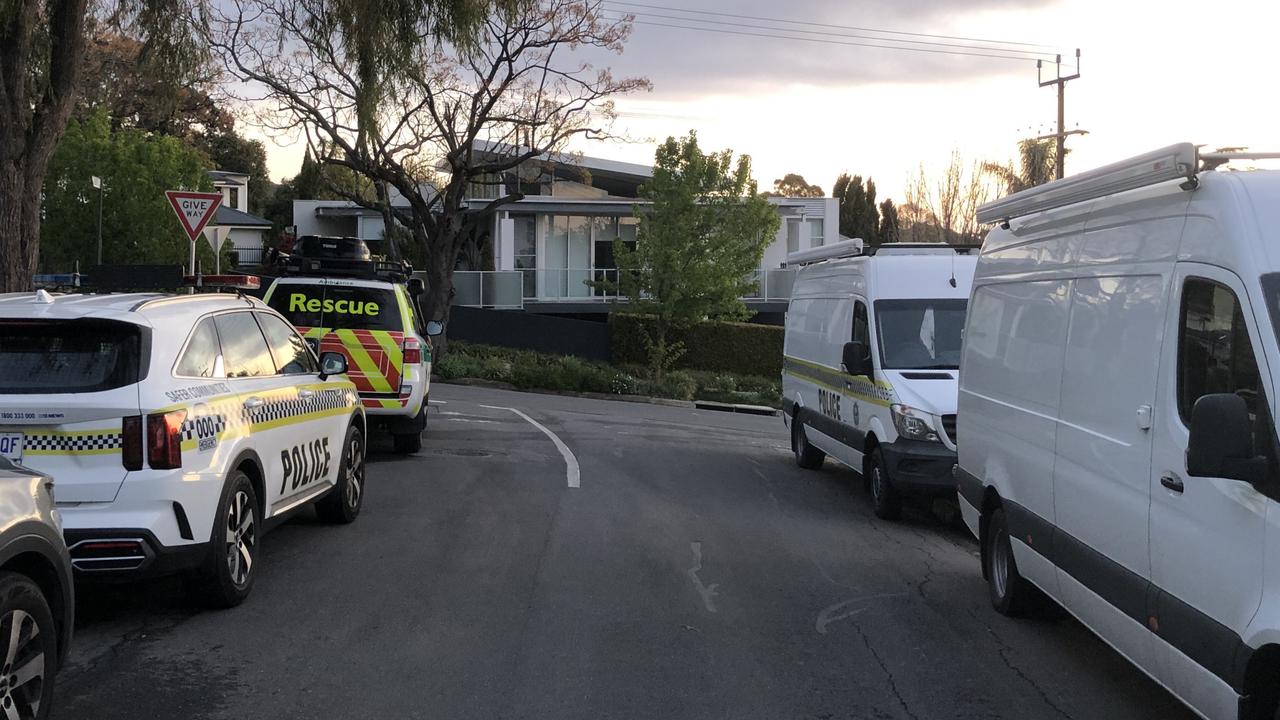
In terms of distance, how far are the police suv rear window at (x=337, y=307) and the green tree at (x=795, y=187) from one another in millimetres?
62855

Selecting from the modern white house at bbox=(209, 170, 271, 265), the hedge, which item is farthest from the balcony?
the modern white house at bbox=(209, 170, 271, 265)

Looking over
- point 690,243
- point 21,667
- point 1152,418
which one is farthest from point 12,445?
point 690,243

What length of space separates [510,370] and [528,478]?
18347mm

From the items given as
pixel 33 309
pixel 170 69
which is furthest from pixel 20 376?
pixel 170 69

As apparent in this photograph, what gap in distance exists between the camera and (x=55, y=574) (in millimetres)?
4652

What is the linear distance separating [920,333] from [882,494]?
5.74 feet

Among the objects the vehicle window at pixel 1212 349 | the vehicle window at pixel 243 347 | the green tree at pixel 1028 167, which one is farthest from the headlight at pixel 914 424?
the green tree at pixel 1028 167

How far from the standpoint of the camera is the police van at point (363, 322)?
13297 mm

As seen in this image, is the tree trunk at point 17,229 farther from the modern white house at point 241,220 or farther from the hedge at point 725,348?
the modern white house at point 241,220

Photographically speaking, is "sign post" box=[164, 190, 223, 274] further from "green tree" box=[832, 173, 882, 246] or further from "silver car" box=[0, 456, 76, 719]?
"green tree" box=[832, 173, 882, 246]

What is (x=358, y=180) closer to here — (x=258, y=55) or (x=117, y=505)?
(x=258, y=55)

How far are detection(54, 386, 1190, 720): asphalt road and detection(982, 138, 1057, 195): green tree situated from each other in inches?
1420

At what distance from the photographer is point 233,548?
23.1ft

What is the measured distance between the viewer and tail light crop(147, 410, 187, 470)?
6.15 m
